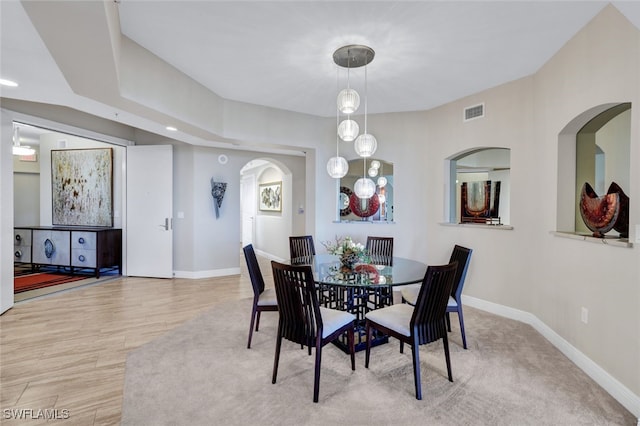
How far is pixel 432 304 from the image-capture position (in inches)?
87.0

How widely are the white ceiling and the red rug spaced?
10.5 ft

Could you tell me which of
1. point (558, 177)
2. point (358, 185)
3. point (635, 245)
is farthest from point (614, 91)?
point (358, 185)

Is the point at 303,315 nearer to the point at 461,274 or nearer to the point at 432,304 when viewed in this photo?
the point at 432,304

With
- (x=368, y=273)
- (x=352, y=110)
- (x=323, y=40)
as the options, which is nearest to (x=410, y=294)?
(x=368, y=273)

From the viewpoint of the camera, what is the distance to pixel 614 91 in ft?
7.34

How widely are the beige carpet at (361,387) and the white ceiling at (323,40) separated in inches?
92.5

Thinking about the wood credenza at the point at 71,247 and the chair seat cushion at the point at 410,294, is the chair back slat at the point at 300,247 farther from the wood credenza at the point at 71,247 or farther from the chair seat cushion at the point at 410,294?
the wood credenza at the point at 71,247

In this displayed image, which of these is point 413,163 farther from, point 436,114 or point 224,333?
point 224,333

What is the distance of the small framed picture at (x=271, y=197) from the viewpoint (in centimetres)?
747

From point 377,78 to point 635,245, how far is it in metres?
2.64

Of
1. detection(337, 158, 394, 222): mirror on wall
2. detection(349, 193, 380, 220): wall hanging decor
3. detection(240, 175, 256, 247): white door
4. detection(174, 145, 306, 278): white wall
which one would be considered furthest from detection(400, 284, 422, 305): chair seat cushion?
→ detection(240, 175, 256, 247): white door

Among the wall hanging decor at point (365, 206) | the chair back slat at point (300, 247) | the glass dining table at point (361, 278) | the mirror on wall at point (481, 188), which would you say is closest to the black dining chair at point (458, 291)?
the glass dining table at point (361, 278)

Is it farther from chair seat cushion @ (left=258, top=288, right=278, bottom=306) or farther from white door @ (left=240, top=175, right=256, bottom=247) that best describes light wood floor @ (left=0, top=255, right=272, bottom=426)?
white door @ (left=240, top=175, right=256, bottom=247)

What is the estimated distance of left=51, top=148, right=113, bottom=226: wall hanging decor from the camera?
19.1ft
